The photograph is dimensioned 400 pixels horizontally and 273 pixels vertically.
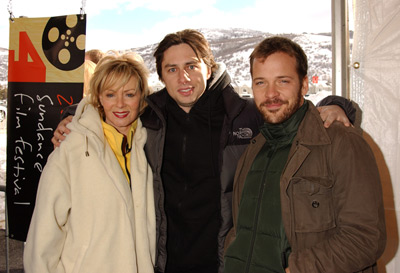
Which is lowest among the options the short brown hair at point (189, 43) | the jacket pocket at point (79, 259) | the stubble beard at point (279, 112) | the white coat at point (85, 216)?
the jacket pocket at point (79, 259)

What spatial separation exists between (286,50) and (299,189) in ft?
Result: 1.82

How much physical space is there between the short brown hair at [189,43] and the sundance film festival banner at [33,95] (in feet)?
3.19

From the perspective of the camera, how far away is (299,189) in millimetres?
1215

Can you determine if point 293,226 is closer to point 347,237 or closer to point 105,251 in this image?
point 347,237

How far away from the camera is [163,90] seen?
1.89 m

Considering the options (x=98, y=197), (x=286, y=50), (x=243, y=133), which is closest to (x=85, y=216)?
(x=98, y=197)

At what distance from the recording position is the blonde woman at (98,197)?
154 centimetres

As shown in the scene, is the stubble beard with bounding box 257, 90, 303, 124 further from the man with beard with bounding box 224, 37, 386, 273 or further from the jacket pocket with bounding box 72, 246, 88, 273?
the jacket pocket with bounding box 72, 246, 88, 273

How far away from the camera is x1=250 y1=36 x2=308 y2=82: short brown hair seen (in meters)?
1.38

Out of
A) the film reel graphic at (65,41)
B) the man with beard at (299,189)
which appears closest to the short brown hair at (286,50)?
the man with beard at (299,189)

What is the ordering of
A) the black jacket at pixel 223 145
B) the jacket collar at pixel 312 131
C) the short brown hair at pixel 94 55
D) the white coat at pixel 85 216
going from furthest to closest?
the short brown hair at pixel 94 55 → the black jacket at pixel 223 145 → the white coat at pixel 85 216 → the jacket collar at pixel 312 131

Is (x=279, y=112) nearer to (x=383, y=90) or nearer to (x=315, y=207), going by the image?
(x=315, y=207)

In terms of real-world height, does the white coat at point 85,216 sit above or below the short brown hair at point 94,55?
below

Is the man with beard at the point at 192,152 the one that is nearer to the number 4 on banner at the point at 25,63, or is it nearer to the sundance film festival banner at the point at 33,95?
the sundance film festival banner at the point at 33,95
